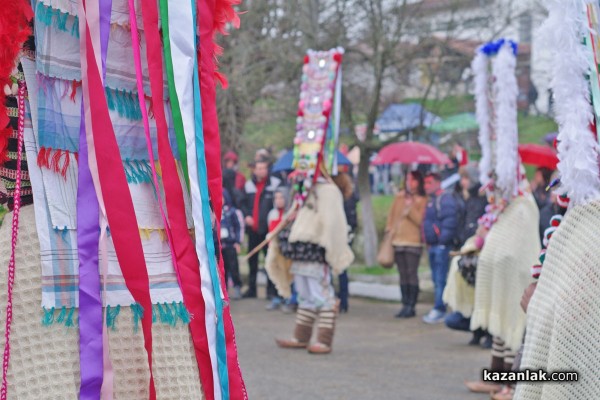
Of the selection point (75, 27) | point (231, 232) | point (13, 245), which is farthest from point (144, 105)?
point (231, 232)

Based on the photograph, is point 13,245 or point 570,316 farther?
point 570,316

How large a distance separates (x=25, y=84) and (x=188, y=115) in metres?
0.49

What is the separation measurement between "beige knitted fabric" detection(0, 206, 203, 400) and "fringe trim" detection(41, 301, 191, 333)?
15 mm

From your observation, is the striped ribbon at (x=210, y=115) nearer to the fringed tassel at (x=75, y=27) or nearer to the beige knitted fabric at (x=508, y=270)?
the fringed tassel at (x=75, y=27)

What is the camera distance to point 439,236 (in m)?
10.5

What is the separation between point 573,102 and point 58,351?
6.58 feet

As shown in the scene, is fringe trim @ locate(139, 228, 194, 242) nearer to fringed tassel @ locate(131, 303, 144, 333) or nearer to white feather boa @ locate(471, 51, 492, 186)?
fringed tassel @ locate(131, 303, 144, 333)

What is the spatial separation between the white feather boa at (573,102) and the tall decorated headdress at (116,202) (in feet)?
4.27

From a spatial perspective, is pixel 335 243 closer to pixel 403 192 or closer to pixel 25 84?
→ pixel 403 192

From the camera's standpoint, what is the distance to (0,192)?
273 cm

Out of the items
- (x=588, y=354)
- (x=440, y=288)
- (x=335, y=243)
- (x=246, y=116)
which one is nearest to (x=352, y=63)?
(x=246, y=116)

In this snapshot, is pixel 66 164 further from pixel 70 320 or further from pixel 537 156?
pixel 537 156

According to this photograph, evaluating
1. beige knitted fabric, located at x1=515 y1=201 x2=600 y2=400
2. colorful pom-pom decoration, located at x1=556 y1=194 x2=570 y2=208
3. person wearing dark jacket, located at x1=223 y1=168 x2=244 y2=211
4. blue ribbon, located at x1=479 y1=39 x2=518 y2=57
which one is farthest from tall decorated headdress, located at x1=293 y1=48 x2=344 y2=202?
beige knitted fabric, located at x1=515 y1=201 x2=600 y2=400

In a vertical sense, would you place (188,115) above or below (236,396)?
above
